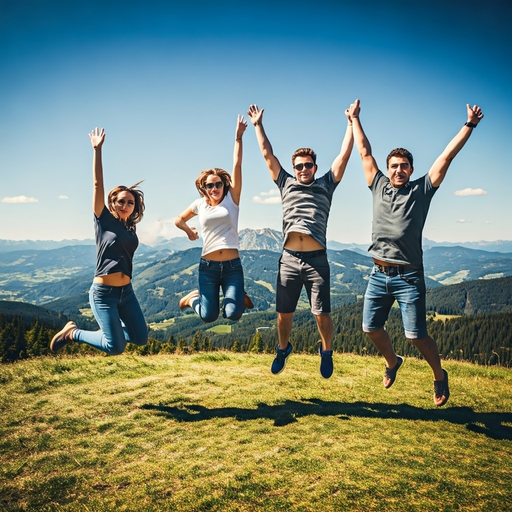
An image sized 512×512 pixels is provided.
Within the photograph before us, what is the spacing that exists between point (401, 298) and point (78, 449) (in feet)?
20.9

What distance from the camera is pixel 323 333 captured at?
23.9ft

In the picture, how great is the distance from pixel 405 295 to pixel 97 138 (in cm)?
620

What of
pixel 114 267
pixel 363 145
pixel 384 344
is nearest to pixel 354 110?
pixel 363 145

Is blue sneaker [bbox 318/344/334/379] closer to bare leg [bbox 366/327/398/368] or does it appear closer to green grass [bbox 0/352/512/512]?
bare leg [bbox 366/327/398/368]

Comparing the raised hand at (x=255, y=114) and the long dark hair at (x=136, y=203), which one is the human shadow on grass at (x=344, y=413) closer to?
the long dark hair at (x=136, y=203)

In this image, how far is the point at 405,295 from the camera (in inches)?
247

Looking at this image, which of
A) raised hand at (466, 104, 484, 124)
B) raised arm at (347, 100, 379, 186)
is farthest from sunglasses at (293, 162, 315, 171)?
raised hand at (466, 104, 484, 124)

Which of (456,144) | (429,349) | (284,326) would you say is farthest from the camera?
(284,326)

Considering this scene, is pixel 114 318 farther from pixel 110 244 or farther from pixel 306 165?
pixel 306 165

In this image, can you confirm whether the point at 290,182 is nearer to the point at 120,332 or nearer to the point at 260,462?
the point at 120,332

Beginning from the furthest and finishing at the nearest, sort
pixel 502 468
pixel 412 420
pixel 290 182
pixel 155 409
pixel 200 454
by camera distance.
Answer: pixel 155 409 → pixel 412 420 → pixel 290 182 → pixel 200 454 → pixel 502 468

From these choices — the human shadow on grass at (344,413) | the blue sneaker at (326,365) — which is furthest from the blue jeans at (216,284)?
the human shadow on grass at (344,413)

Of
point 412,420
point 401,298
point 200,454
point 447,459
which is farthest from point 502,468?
point 200,454

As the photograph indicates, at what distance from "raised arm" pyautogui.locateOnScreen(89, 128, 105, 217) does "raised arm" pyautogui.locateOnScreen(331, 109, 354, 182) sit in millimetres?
4405
